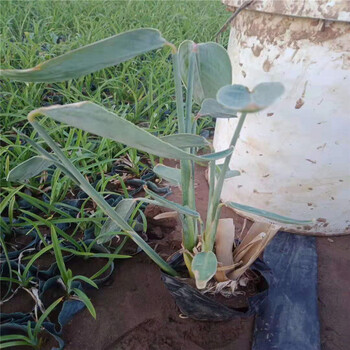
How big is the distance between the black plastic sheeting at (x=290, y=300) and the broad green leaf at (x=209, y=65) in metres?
0.51

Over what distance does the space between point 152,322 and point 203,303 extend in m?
0.15

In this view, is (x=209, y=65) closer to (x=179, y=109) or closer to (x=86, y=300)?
(x=179, y=109)

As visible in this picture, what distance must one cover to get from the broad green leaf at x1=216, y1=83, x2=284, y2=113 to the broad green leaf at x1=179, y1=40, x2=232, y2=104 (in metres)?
0.23

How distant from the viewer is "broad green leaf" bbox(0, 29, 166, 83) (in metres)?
0.38

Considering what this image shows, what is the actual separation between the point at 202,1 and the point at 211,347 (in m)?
3.43

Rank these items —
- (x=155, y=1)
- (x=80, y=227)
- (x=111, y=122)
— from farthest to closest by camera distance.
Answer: (x=155, y=1) → (x=80, y=227) → (x=111, y=122)

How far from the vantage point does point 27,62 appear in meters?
1.49

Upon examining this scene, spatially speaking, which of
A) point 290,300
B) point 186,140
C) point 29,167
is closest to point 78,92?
point 29,167

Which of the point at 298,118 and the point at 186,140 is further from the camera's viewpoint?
the point at 298,118

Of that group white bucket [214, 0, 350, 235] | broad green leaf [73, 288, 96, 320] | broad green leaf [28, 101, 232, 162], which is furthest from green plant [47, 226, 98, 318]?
white bucket [214, 0, 350, 235]

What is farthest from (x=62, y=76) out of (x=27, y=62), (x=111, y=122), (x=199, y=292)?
(x=27, y=62)

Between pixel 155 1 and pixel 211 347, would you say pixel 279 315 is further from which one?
pixel 155 1

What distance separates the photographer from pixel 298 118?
844mm

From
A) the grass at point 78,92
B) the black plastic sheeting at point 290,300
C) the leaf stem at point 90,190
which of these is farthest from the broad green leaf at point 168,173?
the black plastic sheeting at point 290,300
